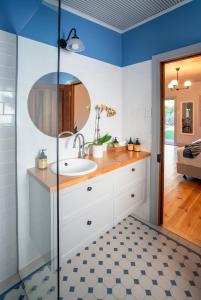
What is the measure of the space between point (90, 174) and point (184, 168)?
2.78 m

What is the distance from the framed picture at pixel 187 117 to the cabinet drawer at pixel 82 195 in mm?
6316

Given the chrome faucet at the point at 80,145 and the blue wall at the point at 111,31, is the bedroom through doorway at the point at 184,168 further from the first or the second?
the chrome faucet at the point at 80,145

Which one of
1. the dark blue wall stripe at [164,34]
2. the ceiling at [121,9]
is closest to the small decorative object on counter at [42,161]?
the ceiling at [121,9]

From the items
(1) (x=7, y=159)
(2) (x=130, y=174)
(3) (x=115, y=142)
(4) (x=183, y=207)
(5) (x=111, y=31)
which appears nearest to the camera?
(1) (x=7, y=159)

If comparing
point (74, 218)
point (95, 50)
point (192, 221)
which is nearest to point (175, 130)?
point (192, 221)

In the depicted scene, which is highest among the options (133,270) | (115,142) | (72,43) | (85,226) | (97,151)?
(72,43)

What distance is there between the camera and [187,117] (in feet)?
22.9

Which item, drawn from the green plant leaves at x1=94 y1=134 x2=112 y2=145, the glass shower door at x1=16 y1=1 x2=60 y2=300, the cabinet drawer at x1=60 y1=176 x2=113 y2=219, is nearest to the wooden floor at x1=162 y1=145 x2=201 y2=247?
the cabinet drawer at x1=60 y1=176 x2=113 y2=219

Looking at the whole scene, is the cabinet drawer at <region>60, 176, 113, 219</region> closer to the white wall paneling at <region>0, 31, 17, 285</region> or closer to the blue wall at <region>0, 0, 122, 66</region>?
the white wall paneling at <region>0, 31, 17, 285</region>

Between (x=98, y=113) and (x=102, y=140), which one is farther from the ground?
(x=98, y=113)

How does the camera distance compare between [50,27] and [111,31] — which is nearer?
[50,27]

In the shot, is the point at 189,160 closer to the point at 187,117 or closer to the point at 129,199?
the point at 129,199

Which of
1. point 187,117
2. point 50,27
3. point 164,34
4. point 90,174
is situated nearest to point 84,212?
point 90,174

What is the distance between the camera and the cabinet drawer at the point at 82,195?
1.34 m
